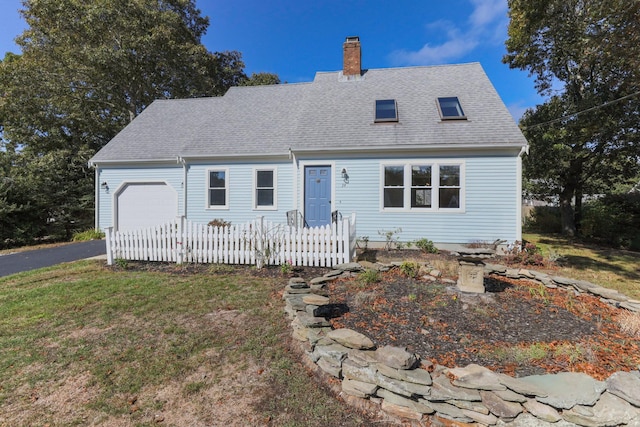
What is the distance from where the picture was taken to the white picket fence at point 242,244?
639cm

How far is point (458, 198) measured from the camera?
28.5 feet

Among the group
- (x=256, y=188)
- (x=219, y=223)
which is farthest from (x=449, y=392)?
(x=256, y=188)

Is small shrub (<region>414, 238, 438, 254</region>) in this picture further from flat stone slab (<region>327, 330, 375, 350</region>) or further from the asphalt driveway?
the asphalt driveway

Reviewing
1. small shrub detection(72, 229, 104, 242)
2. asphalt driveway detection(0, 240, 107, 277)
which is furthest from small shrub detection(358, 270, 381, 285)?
small shrub detection(72, 229, 104, 242)

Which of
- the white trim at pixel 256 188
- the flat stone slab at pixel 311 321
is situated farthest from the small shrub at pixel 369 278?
the white trim at pixel 256 188

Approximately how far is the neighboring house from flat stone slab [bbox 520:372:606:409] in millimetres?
6673

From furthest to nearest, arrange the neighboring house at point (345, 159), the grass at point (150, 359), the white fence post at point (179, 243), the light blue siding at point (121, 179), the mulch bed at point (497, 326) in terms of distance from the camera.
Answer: the light blue siding at point (121, 179) → the neighboring house at point (345, 159) → the white fence post at point (179, 243) → the mulch bed at point (497, 326) → the grass at point (150, 359)

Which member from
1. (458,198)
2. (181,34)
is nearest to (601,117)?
(458,198)

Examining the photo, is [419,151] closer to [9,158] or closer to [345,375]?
[345,375]

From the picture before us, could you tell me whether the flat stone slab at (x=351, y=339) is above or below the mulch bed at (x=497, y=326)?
above

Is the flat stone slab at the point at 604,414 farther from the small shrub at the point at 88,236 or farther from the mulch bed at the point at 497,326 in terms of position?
the small shrub at the point at 88,236

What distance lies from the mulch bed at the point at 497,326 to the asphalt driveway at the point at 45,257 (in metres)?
8.00

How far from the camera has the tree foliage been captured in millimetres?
14195

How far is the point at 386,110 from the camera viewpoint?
9938mm
